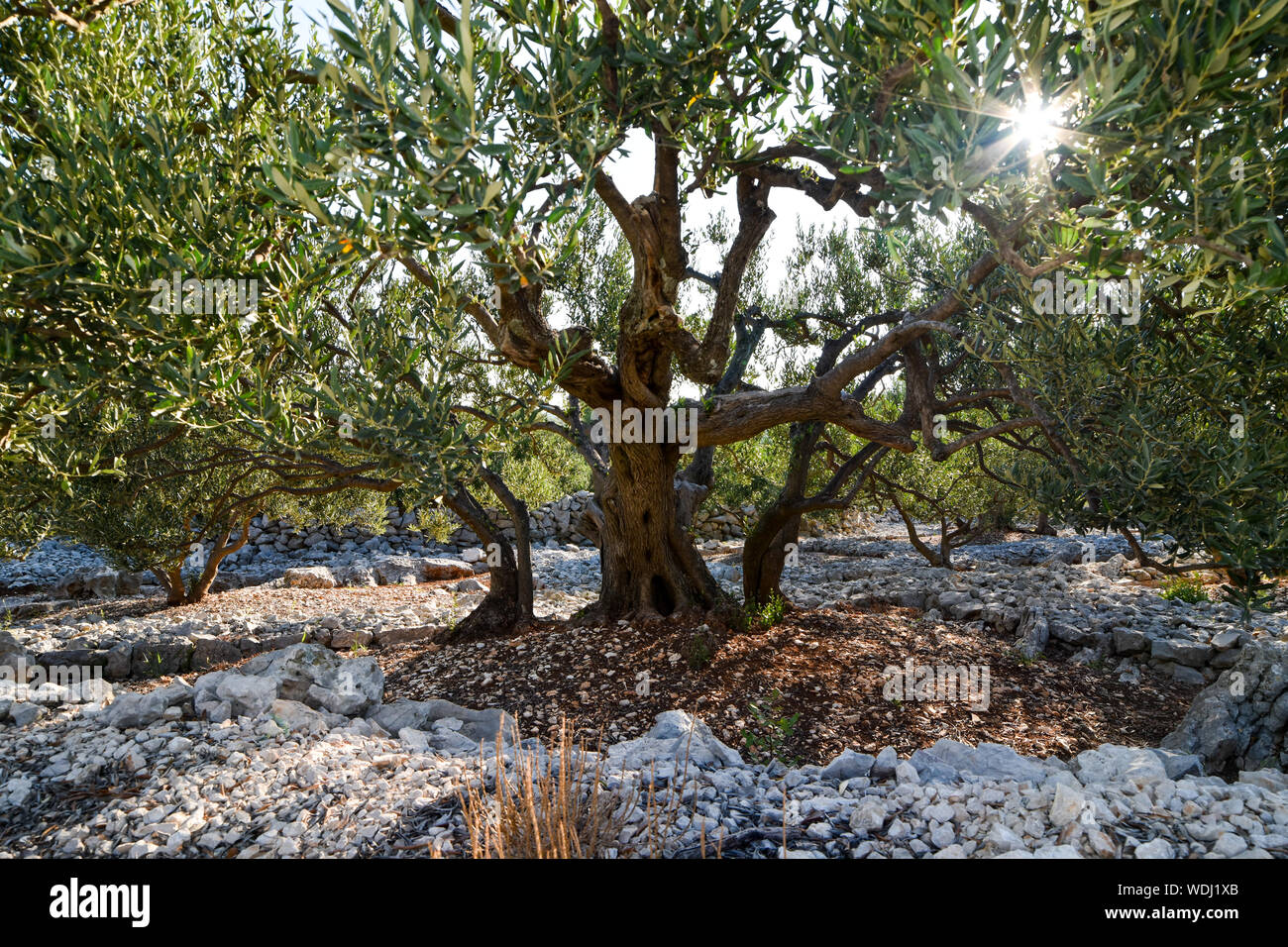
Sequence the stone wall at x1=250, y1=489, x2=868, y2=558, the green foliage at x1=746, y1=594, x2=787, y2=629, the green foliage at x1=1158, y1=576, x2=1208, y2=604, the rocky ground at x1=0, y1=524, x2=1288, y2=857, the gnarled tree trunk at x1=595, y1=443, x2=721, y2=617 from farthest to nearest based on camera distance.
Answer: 1. the stone wall at x1=250, y1=489, x2=868, y2=558
2. the green foliage at x1=1158, y1=576, x2=1208, y2=604
3. the green foliage at x1=746, y1=594, x2=787, y2=629
4. the gnarled tree trunk at x1=595, y1=443, x2=721, y2=617
5. the rocky ground at x1=0, y1=524, x2=1288, y2=857

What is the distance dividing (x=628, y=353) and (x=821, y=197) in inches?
98.9

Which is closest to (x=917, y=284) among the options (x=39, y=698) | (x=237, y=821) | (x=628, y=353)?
(x=628, y=353)

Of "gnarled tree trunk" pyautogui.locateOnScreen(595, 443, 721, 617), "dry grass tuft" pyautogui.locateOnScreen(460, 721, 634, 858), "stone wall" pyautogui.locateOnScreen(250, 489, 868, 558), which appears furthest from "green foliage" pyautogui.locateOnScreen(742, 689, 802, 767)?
"stone wall" pyautogui.locateOnScreen(250, 489, 868, 558)

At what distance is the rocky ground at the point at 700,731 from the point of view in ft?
12.6

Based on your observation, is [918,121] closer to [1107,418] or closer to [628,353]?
[1107,418]

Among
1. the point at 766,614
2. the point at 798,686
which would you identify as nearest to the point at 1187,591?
the point at 766,614

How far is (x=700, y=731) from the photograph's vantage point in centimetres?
572

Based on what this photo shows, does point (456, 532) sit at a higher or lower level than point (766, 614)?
higher

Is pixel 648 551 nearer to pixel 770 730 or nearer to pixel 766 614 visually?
pixel 766 614

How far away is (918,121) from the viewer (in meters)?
4.15

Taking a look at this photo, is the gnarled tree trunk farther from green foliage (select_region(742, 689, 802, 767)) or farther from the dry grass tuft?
the dry grass tuft

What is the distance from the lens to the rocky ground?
3.83m

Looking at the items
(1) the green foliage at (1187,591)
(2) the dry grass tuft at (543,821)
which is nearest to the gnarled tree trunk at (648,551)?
(2) the dry grass tuft at (543,821)

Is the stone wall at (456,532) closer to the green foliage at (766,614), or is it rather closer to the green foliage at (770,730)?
the green foliage at (766,614)
